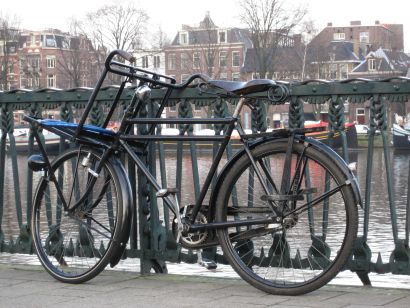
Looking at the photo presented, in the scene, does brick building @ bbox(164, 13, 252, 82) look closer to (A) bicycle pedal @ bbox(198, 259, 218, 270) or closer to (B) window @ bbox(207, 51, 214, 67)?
(B) window @ bbox(207, 51, 214, 67)

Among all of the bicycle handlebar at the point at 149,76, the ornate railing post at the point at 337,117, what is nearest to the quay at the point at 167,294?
the ornate railing post at the point at 337,117

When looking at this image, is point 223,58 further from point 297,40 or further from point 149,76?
point 149,76

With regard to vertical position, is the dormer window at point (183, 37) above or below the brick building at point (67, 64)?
above

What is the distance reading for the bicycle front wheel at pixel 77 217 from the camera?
16.3ft

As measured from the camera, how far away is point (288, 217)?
4.33 meters

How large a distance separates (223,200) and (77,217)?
39.9 inches

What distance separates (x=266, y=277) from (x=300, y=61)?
68.2 metres

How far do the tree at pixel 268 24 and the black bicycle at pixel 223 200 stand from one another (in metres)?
60.4

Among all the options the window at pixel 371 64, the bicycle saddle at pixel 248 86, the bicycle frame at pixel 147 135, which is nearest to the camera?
the bicycle saddle at pixel 248 86

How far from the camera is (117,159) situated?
4957 millimetres

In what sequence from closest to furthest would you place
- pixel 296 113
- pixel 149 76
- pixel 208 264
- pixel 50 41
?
1. pixel 208 264
2. pixel 296 113
3. pixel 149 76
4. pixel 50 41

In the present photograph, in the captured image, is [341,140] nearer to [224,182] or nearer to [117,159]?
[224,182]

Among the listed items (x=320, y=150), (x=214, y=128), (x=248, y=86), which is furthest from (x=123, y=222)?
(x=320, y=150)

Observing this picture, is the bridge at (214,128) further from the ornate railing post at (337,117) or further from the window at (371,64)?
the window at (371,64)
